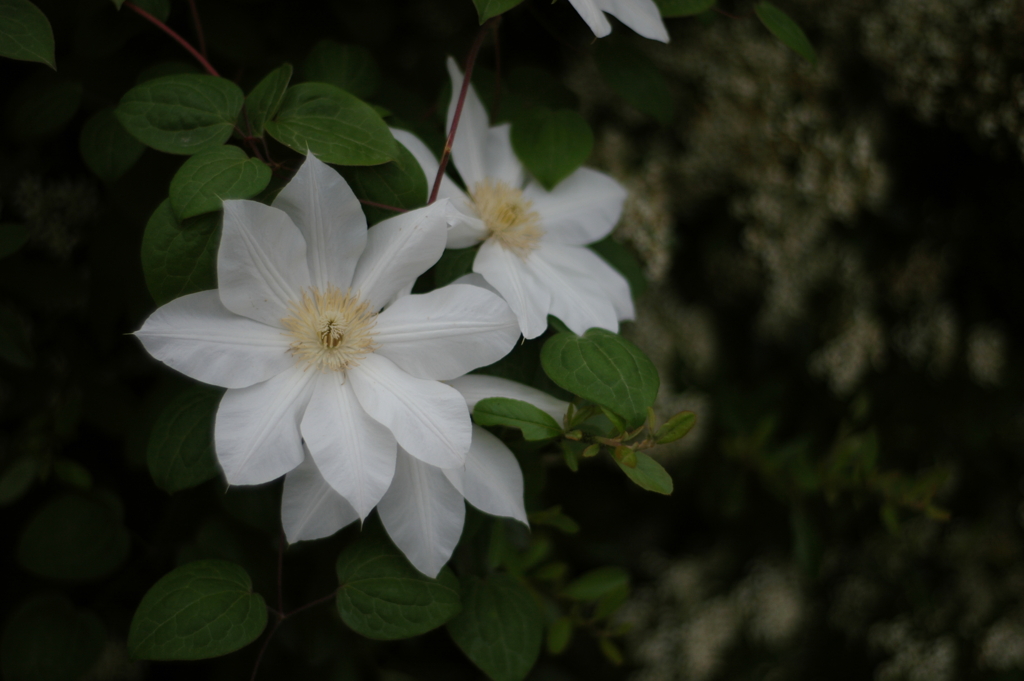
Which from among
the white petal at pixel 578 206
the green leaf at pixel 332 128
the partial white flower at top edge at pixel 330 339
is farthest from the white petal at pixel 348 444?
the white petal at pixel 578 206

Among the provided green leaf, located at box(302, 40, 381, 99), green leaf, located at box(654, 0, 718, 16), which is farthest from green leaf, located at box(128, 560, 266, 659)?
green leaf, located at box(654, 0, 718, 16)

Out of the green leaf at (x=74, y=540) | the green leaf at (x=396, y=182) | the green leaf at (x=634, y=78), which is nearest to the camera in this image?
the green leaf at (x=396, y=182)

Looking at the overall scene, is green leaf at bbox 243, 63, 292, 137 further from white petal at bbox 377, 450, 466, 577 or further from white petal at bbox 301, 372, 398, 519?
white petal at bbox 377, 450, 466, 577

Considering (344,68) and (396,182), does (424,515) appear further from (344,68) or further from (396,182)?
(344,68)

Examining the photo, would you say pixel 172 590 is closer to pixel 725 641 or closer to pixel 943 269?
pixel 725 641

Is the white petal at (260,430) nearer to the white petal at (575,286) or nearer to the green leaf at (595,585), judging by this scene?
the white petal at (575,286)

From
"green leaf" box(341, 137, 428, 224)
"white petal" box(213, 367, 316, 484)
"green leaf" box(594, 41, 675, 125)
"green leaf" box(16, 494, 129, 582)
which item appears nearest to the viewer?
"white petal" box(213, 367, 316, 484)
